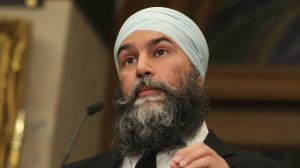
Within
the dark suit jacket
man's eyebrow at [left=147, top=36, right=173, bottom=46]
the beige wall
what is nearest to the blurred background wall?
the beige wall

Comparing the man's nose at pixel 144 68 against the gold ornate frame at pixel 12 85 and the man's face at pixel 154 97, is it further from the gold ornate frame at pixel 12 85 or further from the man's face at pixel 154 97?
the gold ornate frame at pixel 12 85

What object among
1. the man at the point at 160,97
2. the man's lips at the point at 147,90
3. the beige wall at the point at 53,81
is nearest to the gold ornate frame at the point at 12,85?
the beige wall at the point at 53,81

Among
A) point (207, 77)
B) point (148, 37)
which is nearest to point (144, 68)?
point (148, 37)

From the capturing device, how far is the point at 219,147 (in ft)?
7.68

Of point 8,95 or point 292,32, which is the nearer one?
point 8,95

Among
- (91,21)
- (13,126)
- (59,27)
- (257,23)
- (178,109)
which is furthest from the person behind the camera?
(257,23)

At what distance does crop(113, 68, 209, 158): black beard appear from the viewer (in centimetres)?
231

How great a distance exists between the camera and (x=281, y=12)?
5.48 m

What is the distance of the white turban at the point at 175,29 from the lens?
2.47 meters

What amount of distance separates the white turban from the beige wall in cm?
179

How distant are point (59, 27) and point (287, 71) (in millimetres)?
1675

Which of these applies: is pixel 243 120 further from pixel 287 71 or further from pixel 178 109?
pixel 178 109

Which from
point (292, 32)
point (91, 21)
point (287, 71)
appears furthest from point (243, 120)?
point (91, 21)

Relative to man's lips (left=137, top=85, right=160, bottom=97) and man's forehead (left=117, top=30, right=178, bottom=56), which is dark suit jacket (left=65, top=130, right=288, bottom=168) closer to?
man's lips (left=137, top=85, right=160, bottom=97)
